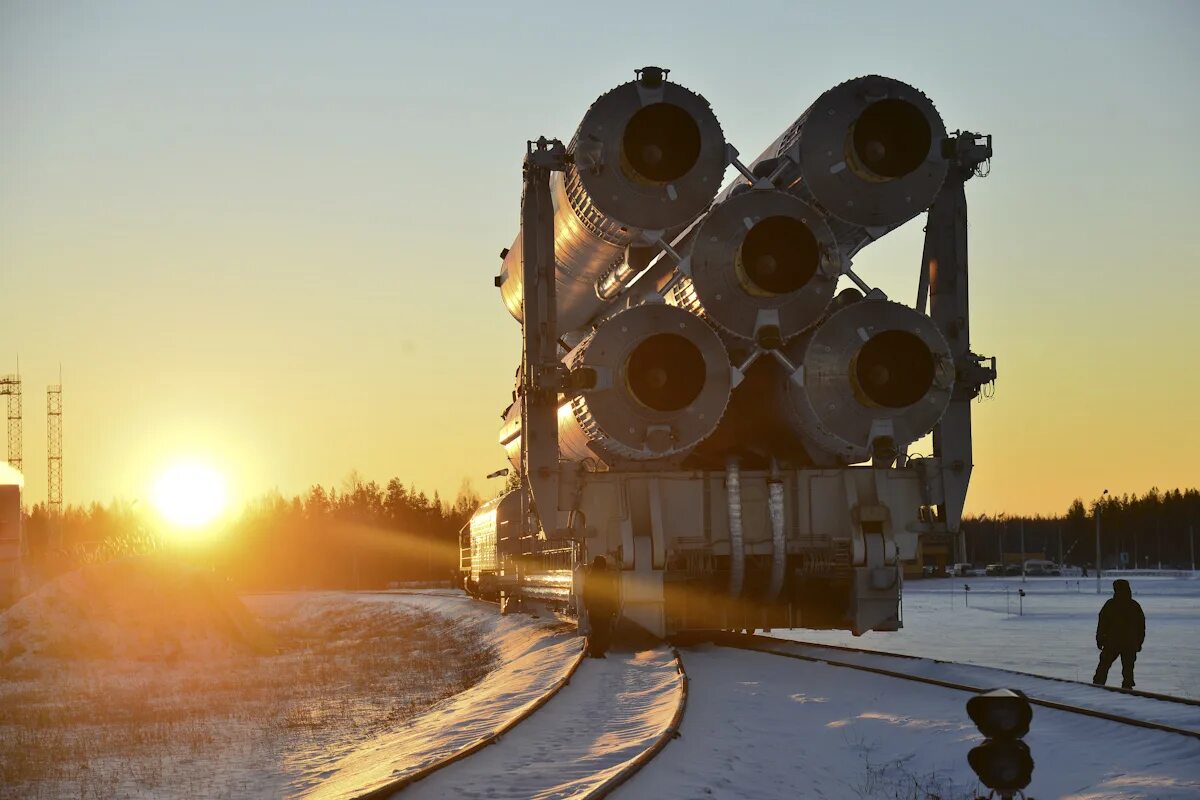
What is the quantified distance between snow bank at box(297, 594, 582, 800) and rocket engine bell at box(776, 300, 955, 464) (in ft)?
18.5

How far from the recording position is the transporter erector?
19.6 meters

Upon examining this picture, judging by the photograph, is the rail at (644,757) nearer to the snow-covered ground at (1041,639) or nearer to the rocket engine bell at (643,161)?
the rocket engine bell at (643,161)

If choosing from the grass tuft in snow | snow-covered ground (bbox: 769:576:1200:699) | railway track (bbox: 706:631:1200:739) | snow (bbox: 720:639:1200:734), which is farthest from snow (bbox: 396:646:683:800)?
snow-covered ground (bbox: 769:576:1200:699)

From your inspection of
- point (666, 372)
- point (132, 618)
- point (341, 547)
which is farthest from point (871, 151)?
point (341, 547)

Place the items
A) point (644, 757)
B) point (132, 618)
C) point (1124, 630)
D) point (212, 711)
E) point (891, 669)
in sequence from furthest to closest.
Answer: point (132, 618) → point (212, 711) → point (891, 669) → point (1124, 630) → point (644, 757)

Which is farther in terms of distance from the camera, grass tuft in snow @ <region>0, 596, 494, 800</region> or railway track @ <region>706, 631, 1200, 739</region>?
grass tuft in snow @ <region>0, 596, 494, 800</region>

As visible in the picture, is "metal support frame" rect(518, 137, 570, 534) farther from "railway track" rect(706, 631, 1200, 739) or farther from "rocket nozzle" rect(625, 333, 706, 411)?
"railway track" rect(706, 631, 1200, 739)

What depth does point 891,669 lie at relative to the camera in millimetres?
18359

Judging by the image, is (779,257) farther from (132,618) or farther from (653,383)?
(132,618)

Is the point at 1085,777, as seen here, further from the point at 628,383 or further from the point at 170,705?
the point at 170,705

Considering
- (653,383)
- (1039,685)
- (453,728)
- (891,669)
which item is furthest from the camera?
(653,383)

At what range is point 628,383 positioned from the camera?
64.3ft

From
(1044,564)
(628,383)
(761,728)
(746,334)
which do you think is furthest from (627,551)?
(1044,564)

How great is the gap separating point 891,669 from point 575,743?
767 cm
